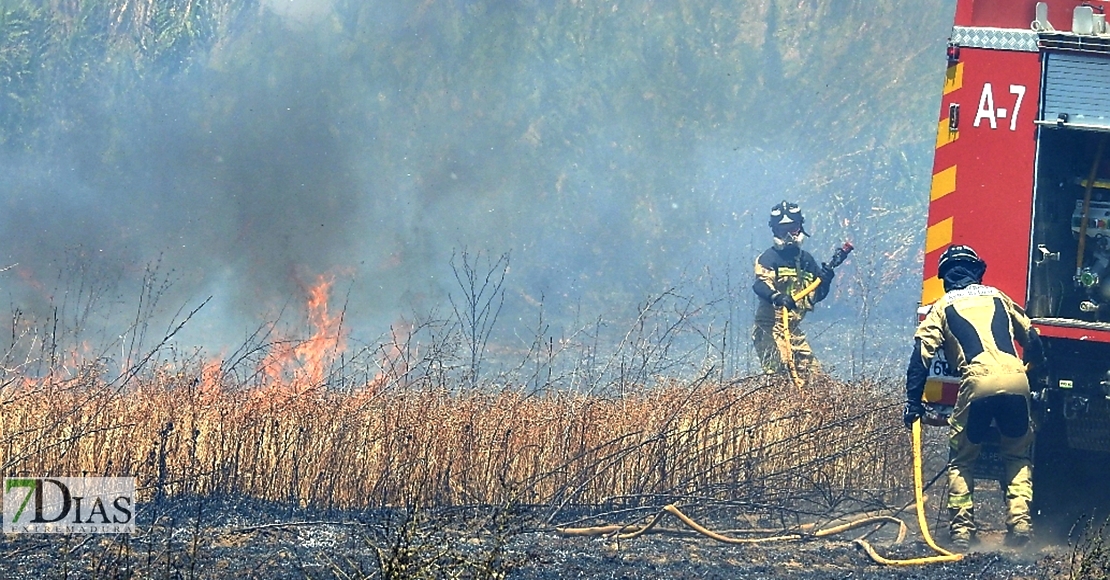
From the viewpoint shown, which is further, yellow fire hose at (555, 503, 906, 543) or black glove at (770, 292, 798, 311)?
black glove at (770, 292, 798, 311)

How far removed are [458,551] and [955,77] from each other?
10.6 ft

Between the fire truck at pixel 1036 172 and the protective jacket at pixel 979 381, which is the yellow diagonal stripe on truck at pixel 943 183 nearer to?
the fire truck at pixel 1036 172

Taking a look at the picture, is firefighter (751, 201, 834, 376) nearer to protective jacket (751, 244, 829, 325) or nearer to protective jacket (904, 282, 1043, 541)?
protective jacket (751, 244, 829, 325)

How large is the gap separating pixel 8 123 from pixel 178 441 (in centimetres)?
1012

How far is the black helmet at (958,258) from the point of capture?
5867 mm

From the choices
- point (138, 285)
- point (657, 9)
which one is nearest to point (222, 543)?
point (138, 285)

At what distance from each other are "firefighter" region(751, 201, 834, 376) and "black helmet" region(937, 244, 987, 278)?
3.85 meters

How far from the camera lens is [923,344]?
6.04 metres

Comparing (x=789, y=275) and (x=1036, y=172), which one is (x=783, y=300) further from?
(x=1036, y=172)

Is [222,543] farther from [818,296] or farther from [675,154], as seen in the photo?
[675,154]

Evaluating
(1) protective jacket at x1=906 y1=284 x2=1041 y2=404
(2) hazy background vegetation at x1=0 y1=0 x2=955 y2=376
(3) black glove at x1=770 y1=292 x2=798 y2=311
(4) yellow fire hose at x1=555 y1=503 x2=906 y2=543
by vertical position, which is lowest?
(4) yellow fire hose at x1=555 y1=503 x2=906 y2=543

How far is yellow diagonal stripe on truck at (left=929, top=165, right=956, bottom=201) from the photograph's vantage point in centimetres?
602

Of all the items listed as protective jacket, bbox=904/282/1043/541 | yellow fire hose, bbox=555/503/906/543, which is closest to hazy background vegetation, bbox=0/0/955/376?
protective jacket, bbox=904/282/1043/541

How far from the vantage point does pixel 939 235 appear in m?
6.07
